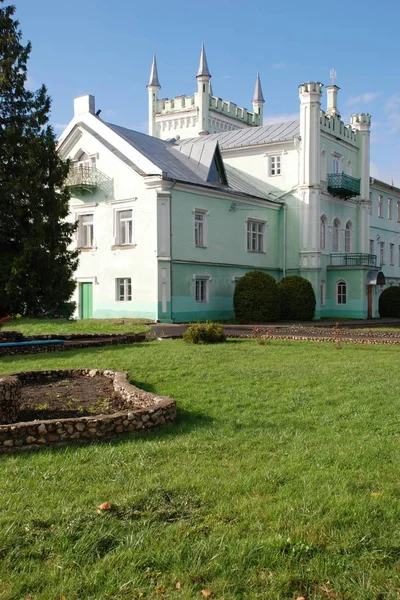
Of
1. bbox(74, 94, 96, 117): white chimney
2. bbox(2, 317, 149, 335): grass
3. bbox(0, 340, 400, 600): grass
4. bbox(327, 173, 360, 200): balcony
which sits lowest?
bbox(0, 340, 400, 600): grass

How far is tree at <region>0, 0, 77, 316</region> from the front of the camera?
23250 millimetres

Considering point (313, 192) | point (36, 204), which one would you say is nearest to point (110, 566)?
point (36, 204)

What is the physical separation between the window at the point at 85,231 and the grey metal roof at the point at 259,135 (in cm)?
967

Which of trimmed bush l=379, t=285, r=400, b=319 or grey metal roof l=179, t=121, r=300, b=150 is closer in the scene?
grey metal roof l=179, t=121, r=300, b=150

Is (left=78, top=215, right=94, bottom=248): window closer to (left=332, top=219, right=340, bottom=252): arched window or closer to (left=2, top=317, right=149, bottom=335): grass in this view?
(left=2, top=317, right=149, bottom=335): grass

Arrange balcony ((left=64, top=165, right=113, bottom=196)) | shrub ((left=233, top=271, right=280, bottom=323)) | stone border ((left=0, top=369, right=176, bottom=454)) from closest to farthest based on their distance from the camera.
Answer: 1. stone border ((left=0, top=369, right=176, bottom=454))
2. shrub ((left=233, top=271, right=280, bottom=323))
3. balcony ((left=64, top=165, right=113, bottom=196))

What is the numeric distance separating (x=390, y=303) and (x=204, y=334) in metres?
26.9

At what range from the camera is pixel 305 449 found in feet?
20.6

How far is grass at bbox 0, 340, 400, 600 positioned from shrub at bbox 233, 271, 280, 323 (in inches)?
828

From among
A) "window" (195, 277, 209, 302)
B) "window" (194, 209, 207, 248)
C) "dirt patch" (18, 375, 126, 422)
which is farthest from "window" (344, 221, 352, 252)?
"dirt patch" (18, 375, 126, 422)

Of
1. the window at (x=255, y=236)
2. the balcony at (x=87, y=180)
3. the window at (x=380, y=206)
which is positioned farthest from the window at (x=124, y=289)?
the window at (x=380, y=206)

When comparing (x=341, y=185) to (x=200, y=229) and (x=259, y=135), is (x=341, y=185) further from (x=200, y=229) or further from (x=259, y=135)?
(x=200, y=229)

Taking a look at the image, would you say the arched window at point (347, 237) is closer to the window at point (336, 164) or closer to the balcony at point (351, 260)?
the balcony at point (351, 260)

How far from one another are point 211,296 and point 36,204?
1054 centimetres
